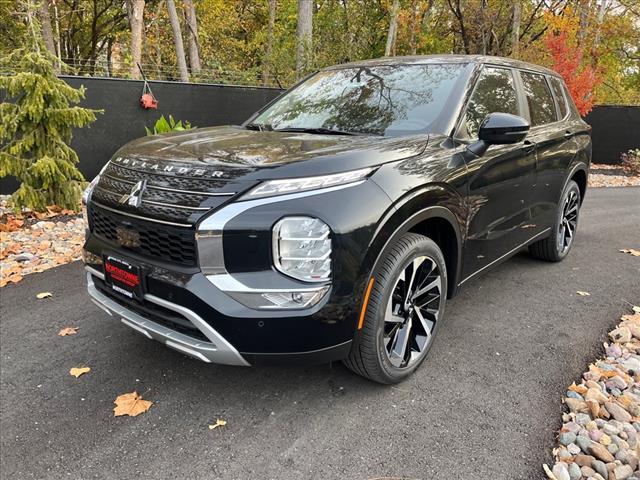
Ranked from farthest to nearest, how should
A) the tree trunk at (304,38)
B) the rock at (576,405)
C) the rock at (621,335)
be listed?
the tree trunk at (304,38), the rock at (621,335), the rock at (576,405)

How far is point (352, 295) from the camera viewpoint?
6.78 feet

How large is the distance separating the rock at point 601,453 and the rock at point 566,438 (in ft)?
0.26

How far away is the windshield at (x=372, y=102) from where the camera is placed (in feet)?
9.33

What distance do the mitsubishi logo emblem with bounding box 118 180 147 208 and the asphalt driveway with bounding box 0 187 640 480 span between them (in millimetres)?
1053

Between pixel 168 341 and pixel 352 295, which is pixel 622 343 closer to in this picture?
pixel 352 295

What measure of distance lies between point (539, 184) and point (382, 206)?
7.10ft

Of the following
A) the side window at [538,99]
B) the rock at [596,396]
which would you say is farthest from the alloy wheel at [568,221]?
the rock at [596,396]

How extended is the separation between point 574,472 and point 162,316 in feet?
6.47

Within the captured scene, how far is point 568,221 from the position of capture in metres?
4.83

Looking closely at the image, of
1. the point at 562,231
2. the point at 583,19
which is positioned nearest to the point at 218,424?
the point at 562,231

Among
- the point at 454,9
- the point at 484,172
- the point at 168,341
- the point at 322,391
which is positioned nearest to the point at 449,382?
the point at 322,391

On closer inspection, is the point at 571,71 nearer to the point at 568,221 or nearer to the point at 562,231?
the point at 568,221

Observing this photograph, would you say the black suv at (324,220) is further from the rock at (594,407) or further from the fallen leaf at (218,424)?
the rock at (594,407)

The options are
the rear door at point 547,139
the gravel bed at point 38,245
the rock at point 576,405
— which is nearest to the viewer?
the rock at point 576,405
